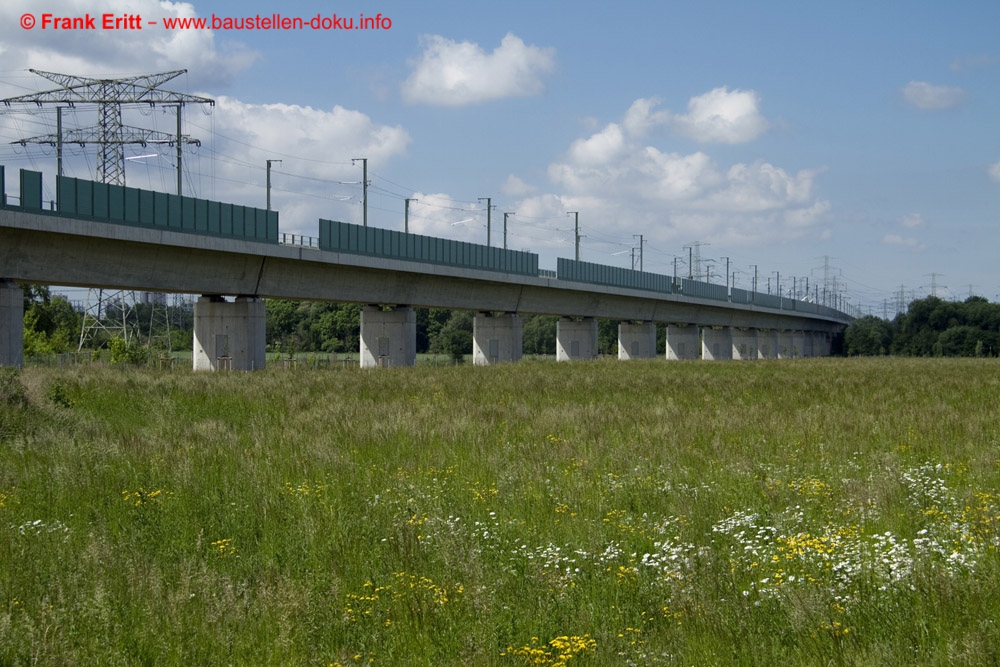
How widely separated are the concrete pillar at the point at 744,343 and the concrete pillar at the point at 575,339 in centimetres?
4471

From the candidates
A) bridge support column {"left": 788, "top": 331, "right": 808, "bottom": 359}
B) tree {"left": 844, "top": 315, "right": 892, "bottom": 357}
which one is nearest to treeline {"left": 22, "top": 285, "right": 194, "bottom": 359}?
bridge support column {"left": 788, "top": 331, "right": 808, "bottom": 359}

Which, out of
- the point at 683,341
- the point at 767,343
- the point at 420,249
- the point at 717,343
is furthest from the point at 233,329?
the point at 767,343

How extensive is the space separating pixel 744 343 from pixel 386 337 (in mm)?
77327

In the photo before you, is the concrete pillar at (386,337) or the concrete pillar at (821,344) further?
the concrete pillar at (821,344)

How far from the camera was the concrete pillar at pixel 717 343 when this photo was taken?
108 metres

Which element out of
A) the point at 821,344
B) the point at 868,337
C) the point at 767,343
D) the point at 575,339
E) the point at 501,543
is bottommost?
the point at 501,543

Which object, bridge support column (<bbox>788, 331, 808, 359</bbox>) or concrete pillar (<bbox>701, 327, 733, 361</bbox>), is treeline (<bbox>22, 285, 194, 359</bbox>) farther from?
bridge support column (<bbox>788, 331, 808, 359</bbox>)

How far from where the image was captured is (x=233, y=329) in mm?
41688

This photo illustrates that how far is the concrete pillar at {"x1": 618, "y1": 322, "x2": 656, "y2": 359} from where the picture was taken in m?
86.9

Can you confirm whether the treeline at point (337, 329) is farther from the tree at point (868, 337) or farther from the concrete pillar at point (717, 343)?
the tree at point (868, 337)

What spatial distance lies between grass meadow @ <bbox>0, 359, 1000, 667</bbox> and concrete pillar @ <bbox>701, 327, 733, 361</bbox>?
95204 mm

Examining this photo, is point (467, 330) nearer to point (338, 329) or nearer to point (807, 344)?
point (338, 329)

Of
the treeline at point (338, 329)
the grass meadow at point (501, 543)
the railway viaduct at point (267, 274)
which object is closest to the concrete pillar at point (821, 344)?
the treeline at point (338, 329)

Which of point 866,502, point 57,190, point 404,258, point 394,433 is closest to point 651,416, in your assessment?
point 394,433
